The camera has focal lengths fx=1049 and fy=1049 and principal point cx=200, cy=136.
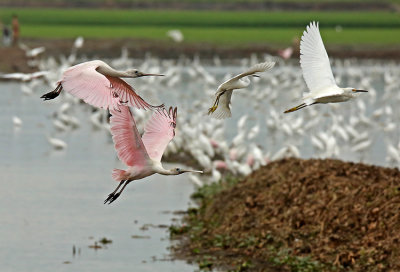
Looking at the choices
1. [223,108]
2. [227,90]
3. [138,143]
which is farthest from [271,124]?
[138,143]

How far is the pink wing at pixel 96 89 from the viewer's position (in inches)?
230

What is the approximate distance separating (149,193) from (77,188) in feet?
4.56

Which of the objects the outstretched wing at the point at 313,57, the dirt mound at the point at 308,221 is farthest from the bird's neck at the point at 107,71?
the dirt mound at the point at 308,221

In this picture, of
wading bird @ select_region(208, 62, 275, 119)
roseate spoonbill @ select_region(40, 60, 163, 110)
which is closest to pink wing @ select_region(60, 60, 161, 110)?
roseate spoonbill @ select_region(40, 60, 163, 110)

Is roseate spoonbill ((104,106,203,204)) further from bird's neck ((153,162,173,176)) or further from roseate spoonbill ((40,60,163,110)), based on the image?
roseate spoonbill ((40,60,163,110))

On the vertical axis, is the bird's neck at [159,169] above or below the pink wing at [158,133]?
below

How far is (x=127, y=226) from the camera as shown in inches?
640

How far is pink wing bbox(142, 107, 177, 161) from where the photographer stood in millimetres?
7152

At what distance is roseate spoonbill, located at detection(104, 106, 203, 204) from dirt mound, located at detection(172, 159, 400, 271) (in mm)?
5008

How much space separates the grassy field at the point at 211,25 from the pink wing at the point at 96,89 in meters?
61.6

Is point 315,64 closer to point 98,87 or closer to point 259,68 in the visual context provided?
point 259,68

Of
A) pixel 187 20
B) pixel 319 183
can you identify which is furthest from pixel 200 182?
pixel 187 20

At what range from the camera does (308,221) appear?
43.5 ft

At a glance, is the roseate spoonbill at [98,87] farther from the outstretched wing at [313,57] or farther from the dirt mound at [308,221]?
the dirt mound at [308,221]
